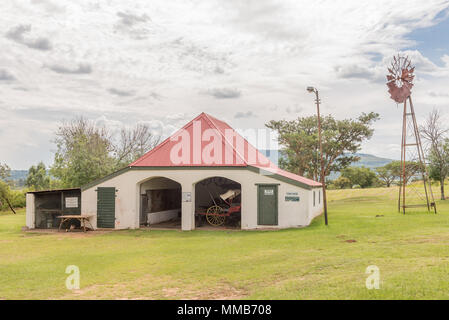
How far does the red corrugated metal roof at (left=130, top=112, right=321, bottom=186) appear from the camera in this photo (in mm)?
21031

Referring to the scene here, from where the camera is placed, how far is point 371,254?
466 inches

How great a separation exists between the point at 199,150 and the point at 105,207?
6.10 meters

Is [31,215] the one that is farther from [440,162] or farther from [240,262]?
[440,162]

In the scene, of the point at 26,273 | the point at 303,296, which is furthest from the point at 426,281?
the point at 26,273

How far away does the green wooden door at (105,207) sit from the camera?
70.7ft

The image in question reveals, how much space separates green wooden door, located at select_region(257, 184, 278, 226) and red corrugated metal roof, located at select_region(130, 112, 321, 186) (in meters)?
1.13

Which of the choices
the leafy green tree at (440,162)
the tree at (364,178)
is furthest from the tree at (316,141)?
the tree at (364,178)

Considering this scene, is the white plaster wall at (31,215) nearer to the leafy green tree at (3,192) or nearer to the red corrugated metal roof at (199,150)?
the red corrugated metal roof at (199,150)

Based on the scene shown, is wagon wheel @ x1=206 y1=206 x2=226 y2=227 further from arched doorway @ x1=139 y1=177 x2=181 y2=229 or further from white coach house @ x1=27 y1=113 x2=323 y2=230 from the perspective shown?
arched doorway @ x1=139 y1=177 x2=181 y2=229

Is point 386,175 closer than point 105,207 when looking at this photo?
No

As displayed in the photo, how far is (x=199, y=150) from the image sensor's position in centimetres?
2211

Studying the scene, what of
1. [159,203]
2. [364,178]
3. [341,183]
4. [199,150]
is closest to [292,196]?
[199,150]
